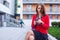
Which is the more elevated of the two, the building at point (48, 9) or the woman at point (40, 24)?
the woman at point (40, 24)

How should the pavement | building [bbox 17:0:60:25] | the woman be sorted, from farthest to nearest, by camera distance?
building [bbox 17:0:60:25]
the pavement
the woman

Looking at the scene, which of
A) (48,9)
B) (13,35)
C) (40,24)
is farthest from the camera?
(48,9)

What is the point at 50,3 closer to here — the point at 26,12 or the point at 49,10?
the point at 49,10

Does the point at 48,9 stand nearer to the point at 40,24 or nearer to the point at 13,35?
the point at 13,35

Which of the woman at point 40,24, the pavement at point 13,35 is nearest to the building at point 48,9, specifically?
the pavement at point 13,35

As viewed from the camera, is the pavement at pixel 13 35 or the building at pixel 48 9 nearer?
the pavement at pixel 13 35

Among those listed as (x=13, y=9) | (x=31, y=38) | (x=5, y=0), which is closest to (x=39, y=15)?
(x=31, y=38)

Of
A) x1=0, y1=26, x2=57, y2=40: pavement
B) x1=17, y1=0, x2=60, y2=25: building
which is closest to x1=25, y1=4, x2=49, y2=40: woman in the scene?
x1=0, y1=26, x2=57, y2=40: pavement

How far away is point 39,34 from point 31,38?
712 mm

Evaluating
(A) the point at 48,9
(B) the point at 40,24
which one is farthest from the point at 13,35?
(A) the point at 48,9

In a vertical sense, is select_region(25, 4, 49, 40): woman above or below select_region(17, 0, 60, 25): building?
above

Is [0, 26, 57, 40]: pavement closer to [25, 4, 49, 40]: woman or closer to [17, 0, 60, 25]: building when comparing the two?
[25, 4, 49, 40]: woman

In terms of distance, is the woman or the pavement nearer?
the woman

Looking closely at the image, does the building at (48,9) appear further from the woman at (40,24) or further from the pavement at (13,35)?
the woman at (40,24)
